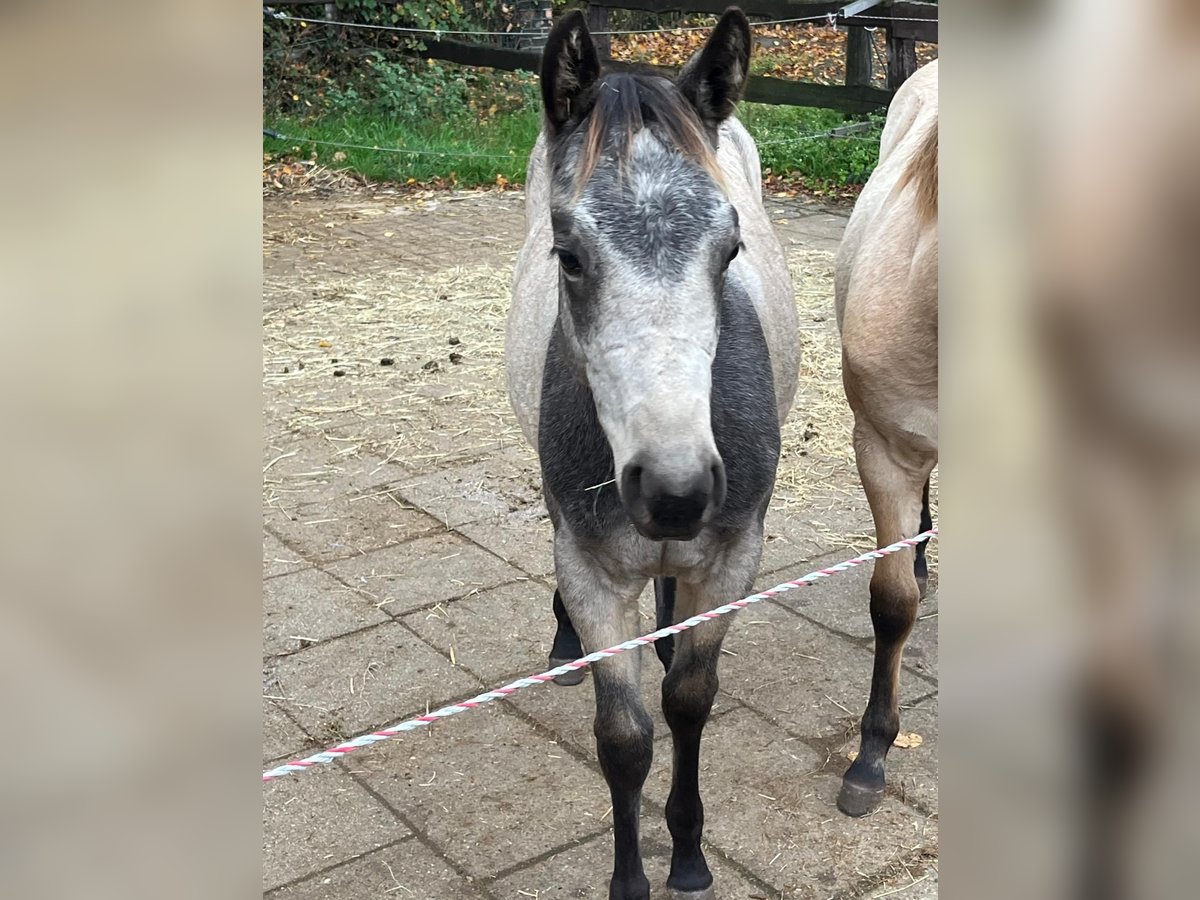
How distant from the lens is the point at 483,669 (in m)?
3.86

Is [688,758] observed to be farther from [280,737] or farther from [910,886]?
[280,737]

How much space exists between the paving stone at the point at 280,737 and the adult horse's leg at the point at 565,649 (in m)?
0.80

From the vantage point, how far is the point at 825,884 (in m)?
2.88

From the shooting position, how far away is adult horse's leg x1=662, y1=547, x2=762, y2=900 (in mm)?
2811

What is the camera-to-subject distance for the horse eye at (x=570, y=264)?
2309mm

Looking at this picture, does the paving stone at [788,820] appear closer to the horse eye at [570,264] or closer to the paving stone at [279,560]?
the horse eye at [570,264]

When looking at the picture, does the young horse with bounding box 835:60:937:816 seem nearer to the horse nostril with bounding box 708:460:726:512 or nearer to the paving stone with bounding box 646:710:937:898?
the paving stone with bounding box 646:710:937:898

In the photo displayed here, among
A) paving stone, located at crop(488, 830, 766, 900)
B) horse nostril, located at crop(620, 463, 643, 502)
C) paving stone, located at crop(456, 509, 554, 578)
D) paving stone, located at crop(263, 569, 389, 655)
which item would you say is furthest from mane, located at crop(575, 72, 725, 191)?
paving stone, located at crop(456, 509, 554, 578)

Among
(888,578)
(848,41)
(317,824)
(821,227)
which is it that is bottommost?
(317,824)

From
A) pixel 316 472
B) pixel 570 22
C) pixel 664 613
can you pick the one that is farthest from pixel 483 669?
pixel 570 22

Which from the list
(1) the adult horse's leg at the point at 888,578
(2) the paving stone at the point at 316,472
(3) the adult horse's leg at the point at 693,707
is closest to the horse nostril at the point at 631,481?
(3) the adult horse's leg at the point at 693,707

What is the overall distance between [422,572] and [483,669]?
74 centimetres
